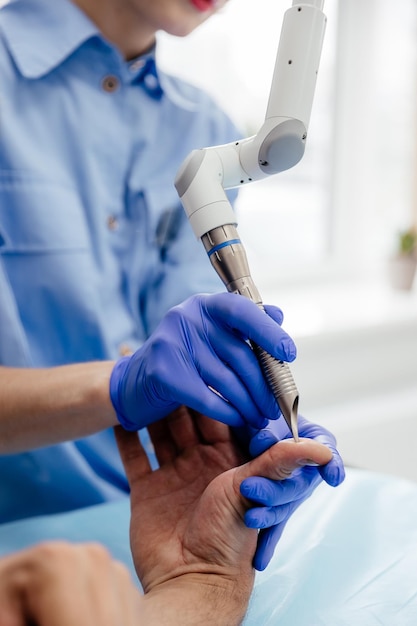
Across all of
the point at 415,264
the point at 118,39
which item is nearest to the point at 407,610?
the point at 118,39

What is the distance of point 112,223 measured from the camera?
1.08m

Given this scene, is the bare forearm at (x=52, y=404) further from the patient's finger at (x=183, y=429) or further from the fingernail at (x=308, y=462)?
the fingernail at (x=308, y=462)

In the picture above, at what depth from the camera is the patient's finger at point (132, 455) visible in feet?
2.82

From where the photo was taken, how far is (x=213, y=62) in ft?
6.49

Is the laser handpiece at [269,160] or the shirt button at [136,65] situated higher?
the shirt button at [136,65]

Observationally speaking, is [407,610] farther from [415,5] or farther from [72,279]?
[415,5]

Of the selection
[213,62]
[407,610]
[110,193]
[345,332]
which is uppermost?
[213,62]

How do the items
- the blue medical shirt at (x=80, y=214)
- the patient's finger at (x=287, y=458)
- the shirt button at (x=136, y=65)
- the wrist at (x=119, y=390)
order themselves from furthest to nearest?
the shirt button at (x=136, y=65)
the blue medical shirt at (x=80, y=214)
the wrist at (x=119, y=390)
the patient's finger at (x=287, y=458)

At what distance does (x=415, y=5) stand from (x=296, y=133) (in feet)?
6.05

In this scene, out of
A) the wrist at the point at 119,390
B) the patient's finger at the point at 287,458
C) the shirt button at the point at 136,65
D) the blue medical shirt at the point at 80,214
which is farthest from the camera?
the shirt button at the point at 136,65

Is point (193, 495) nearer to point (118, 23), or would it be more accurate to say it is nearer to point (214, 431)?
point (214, 431)

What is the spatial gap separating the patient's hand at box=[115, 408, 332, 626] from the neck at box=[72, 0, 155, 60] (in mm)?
614

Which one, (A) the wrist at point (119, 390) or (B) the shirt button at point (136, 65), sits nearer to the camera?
(A) the wrist at point (119, 390)

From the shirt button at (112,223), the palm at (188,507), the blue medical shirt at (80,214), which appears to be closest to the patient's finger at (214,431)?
the palm at (188,507)
